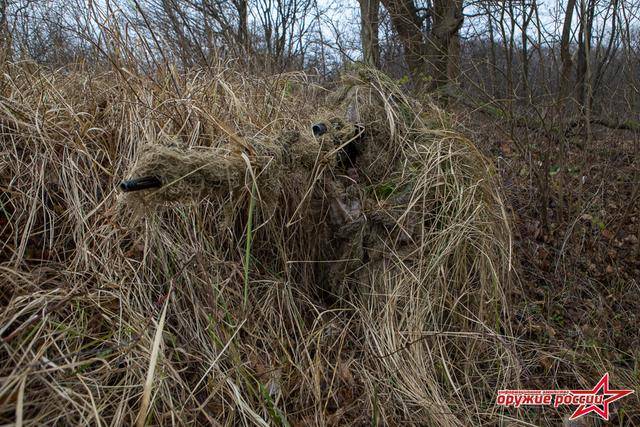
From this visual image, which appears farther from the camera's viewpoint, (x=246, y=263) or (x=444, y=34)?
(x=444, y=34)

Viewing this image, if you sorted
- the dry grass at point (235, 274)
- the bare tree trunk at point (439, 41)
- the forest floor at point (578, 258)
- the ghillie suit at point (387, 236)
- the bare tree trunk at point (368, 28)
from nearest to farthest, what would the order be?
the dry grass at point (235, 274) < the ghillie suit at point (387, 236) < the forest floor at point (578, 258) < the bare tree trunk at point (439, 41) < the bare tree trunk at point (368, 28)

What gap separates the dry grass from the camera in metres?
1.31

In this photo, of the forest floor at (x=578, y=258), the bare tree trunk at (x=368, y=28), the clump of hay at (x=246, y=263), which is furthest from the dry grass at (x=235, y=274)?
the bare tree trunk at (x=368, y=28)

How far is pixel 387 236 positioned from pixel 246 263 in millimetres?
716

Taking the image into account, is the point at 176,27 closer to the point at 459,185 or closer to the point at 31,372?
the point at 459,185

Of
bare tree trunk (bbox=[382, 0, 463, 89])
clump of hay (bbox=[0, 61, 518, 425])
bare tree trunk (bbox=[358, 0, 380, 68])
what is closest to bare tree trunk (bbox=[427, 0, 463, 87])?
bare tree trunk (bbox=[382, 0, 463, 89])

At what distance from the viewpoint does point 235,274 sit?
67.1 inches

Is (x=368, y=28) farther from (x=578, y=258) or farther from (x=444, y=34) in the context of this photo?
(x=578, y=258)

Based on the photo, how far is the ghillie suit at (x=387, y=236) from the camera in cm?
152

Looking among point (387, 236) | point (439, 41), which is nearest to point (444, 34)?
point (439, 41)

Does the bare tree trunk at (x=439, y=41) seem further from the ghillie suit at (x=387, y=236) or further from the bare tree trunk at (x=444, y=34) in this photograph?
the ghillie suit at (x=387, y=236)

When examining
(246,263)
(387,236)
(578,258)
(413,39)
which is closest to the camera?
(246,263)

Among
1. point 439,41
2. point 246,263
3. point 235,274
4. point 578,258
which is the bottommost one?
point 578,258

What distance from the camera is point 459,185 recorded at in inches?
79.0
